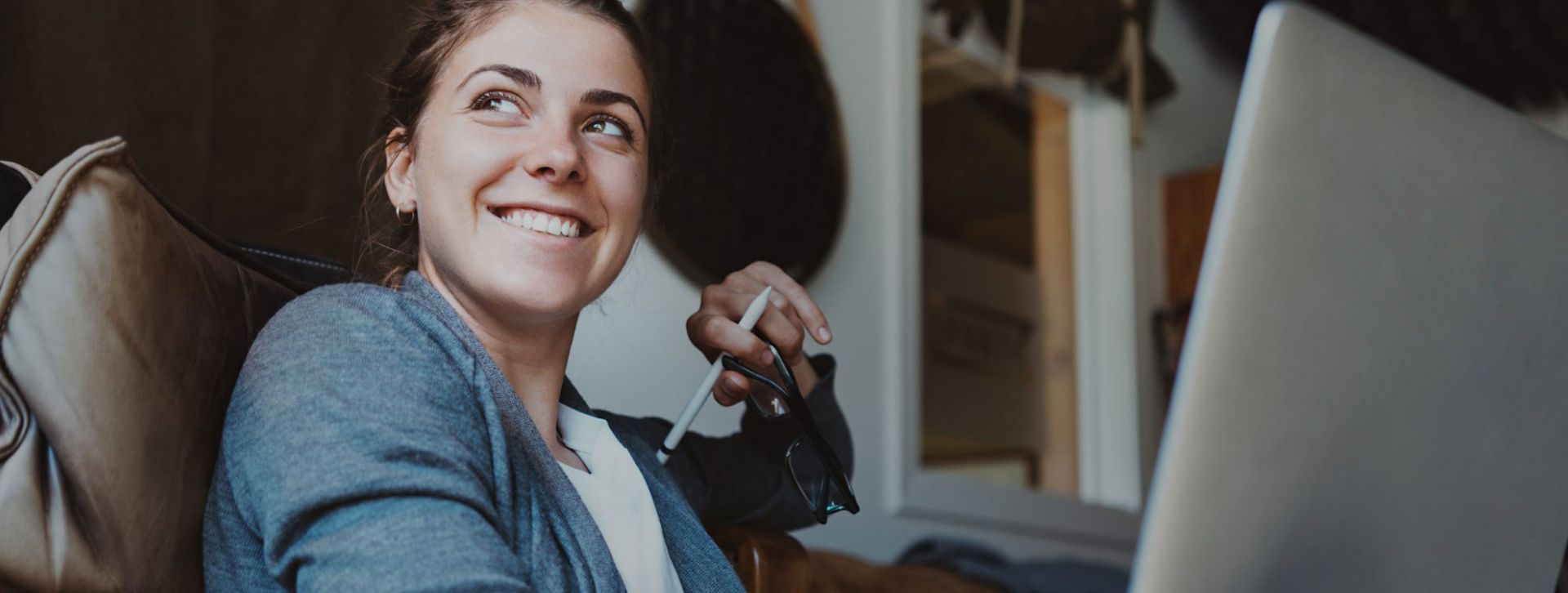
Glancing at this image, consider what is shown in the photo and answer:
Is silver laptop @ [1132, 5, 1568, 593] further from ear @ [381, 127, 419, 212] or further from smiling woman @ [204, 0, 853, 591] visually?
ear @ [381, 127, 419, 212]

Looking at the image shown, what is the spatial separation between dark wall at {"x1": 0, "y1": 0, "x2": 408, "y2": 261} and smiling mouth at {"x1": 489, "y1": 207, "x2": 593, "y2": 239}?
30 centimetres

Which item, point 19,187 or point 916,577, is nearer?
point 19,187

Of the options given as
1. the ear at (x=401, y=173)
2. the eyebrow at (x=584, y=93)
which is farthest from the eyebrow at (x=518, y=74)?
the ear at (x=401, y=173)

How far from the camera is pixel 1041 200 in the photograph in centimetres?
308

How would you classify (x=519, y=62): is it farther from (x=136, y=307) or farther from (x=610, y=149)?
(x=136, y=307)

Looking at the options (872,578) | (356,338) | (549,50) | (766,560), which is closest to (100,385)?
(356,338)

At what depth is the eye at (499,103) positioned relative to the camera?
90 cm

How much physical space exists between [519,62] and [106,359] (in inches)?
13.2

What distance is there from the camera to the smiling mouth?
876 millimetres

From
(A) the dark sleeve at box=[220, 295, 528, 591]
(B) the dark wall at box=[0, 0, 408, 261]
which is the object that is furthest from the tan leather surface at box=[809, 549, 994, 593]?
(A) the dark sleeve at box=[220, 295, 528, 591]

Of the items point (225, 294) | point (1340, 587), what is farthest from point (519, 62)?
point (1340, 587)

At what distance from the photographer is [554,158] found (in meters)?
0.87

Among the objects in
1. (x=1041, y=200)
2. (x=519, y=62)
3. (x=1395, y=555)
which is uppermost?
(x=519, y=62)

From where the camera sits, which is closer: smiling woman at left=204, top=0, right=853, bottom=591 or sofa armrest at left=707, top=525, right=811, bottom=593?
smiling woman at left=204, top=0, right=853, bottom=591
